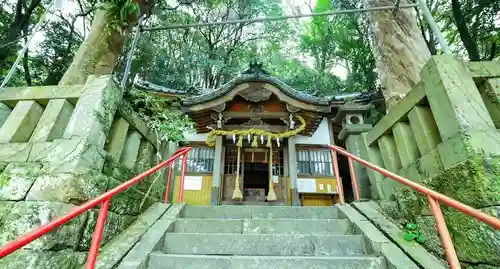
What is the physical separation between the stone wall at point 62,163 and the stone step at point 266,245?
2.36ft

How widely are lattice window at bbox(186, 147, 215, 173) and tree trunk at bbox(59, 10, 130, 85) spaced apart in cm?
525

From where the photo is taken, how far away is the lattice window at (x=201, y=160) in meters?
8.75

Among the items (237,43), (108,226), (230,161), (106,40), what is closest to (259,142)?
(230,161)

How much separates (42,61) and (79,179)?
11.2m

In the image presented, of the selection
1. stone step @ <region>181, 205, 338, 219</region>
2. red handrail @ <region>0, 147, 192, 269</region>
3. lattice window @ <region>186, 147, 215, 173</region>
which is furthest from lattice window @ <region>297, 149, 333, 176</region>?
red handrail @ <region>0, 147, 192, 269</region>

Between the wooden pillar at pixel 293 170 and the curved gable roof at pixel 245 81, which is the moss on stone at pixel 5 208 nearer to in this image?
the curved gable roof at pixel 245 81

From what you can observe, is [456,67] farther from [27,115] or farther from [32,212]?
[27,115]

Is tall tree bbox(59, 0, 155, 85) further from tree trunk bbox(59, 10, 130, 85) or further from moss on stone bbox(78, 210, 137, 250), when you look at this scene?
moss on stone bbox(78, 210, 137, 250)

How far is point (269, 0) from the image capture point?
15.5 meters

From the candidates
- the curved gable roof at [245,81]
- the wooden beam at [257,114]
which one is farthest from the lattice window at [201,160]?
the curved gable roof at [245,81]

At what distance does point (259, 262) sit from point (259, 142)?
662 cm

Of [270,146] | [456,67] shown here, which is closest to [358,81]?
[270,146]

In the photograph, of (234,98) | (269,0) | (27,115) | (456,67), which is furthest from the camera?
(269,0)

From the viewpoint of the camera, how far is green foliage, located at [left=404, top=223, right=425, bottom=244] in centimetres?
224
